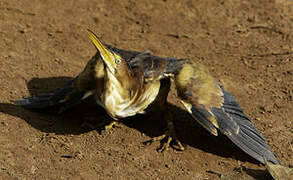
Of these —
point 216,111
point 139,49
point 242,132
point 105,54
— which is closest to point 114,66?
point 105,54

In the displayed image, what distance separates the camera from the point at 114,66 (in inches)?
245

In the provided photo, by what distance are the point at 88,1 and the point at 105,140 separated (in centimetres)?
366

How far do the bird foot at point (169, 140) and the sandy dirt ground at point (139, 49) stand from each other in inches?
3.3

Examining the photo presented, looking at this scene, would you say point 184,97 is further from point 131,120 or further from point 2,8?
point 2,8

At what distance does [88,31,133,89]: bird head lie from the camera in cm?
601

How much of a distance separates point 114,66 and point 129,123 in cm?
99

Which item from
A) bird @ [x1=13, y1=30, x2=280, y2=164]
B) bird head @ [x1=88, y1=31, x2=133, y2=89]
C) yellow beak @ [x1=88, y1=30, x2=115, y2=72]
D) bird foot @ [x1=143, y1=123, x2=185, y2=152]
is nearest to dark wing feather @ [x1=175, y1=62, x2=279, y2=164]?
bird @ [x1=13, y1=30, x2=280, y2=164]

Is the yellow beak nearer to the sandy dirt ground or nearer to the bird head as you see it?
the bird head

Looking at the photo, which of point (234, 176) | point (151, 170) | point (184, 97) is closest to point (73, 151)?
point (151, 170)

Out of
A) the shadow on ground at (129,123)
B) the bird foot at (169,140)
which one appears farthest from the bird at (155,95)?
the shadow on ground at (129,123)

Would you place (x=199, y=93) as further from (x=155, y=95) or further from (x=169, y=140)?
(x=169, y=140)

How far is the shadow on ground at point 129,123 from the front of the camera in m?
6.53

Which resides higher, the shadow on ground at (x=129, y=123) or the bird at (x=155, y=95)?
the bird at (x=155, y=95)

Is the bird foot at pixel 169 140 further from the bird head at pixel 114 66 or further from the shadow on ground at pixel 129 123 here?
the bird head at pixel 114 66
